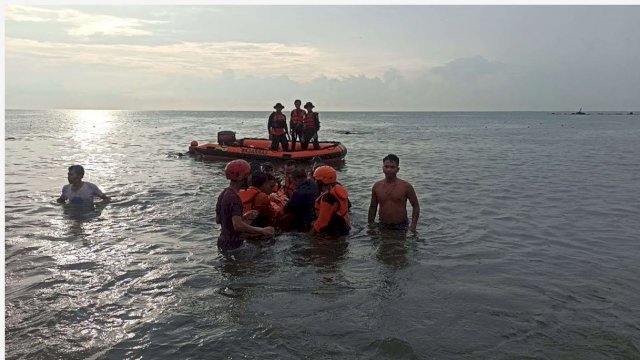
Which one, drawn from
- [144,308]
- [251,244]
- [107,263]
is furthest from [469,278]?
[107,263]

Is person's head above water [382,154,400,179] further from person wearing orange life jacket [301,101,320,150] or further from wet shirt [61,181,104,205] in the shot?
person wearing orange life jacket [301,101,320,150]

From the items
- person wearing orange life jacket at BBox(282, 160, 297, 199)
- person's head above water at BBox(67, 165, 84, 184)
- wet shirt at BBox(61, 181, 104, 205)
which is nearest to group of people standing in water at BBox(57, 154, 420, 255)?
person wearing orange life jacket at BBox(282, 160, 297, 199)

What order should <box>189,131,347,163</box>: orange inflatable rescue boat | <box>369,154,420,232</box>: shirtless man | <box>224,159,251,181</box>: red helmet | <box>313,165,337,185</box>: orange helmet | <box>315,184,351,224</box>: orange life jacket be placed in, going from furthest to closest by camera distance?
<box>189,131,347,163</box>: orange inflatable rescue boat, <box>369,154,420,232</box>: shirtless man, <box>313,165,337,185</box>: orange helmet, <box>315,184,351,224</box>: orange life jacket, <box>224,159,251,181</box>: red helmet

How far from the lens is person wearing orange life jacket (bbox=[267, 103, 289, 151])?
778 inches

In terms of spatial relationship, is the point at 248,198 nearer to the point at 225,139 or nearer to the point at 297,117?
the point at 297,117

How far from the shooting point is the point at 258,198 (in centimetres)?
794

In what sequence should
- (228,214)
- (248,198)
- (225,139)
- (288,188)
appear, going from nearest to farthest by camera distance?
(228,214) < (248,198) < (288,188) < (225,139)

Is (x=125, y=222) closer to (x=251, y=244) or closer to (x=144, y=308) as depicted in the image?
(x=251, y=244)

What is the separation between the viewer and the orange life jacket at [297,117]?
64.9 ft

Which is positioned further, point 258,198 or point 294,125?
point 294,125

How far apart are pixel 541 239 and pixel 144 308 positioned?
7237 mm

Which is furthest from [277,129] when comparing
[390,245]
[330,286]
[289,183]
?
[330,286]

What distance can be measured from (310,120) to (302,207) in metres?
11.6

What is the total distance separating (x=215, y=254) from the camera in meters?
7.71
